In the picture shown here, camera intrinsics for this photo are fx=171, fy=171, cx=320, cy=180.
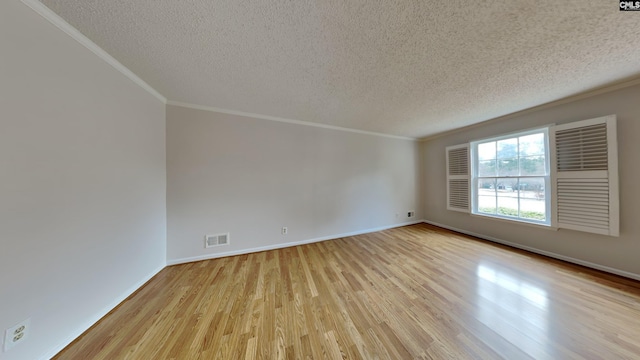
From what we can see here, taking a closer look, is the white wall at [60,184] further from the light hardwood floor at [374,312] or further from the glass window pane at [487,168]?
the glass window pane at [487,168]

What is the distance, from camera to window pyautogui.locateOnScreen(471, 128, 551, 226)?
8.79 ft

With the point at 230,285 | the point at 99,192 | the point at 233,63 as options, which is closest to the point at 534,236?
the point at 230,285

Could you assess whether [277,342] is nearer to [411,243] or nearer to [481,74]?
[411,243]

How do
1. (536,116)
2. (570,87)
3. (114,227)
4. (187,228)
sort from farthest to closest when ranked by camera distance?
(536,116) < (187,228) < (570,87) < (114,227)

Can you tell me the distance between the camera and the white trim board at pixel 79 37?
1.10 meters

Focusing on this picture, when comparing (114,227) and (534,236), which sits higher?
(114,227)

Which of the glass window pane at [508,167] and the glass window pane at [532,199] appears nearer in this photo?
the glass window pane at [532,199]

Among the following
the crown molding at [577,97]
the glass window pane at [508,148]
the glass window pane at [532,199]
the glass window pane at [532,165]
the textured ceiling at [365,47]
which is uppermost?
the textured ceiling at [365,47]

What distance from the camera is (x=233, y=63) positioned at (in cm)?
164

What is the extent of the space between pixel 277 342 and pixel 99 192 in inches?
76.0

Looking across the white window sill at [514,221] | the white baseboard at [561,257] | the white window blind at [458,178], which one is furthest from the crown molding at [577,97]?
the white baseboard at [561,257]

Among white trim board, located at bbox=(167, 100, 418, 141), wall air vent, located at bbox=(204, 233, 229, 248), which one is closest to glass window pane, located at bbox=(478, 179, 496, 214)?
white trim board, located at bbox=(167, 100, 418, 141)

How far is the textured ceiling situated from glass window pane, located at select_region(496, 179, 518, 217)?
140cm

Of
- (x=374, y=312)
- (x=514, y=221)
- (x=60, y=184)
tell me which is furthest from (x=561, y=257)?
(x=60, y=184)
